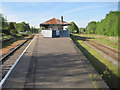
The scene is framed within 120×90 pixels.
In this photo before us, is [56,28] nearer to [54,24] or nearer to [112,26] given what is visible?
[54,24]

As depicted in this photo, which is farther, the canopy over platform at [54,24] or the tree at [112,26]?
the tree at [112,26]

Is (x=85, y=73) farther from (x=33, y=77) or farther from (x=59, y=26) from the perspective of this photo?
(x=59, y=26)

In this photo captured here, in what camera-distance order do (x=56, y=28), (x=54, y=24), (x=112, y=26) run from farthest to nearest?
A: (x=112, y=26) → (x=56, y=28) → (x=54, y=24)

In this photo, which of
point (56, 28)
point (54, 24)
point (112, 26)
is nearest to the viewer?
point (54, 24)

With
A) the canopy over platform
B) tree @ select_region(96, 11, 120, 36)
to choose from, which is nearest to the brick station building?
the canopy over platform

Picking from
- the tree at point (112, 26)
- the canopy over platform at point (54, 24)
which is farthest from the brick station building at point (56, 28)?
the tree at point (112, 26)

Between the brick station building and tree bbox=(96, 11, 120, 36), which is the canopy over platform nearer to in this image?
the brick station building

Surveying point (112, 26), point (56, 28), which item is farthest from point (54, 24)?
point (112, 26)

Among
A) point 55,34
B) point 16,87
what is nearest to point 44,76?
point 16,87

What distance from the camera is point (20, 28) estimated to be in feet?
295

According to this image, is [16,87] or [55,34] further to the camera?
[55,34]

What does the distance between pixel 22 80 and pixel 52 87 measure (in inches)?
54.4

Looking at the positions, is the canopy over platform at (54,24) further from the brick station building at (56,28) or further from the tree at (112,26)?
the tree at (112,26)

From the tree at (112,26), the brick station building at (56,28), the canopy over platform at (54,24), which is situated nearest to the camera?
the brick station building at (56,28)
